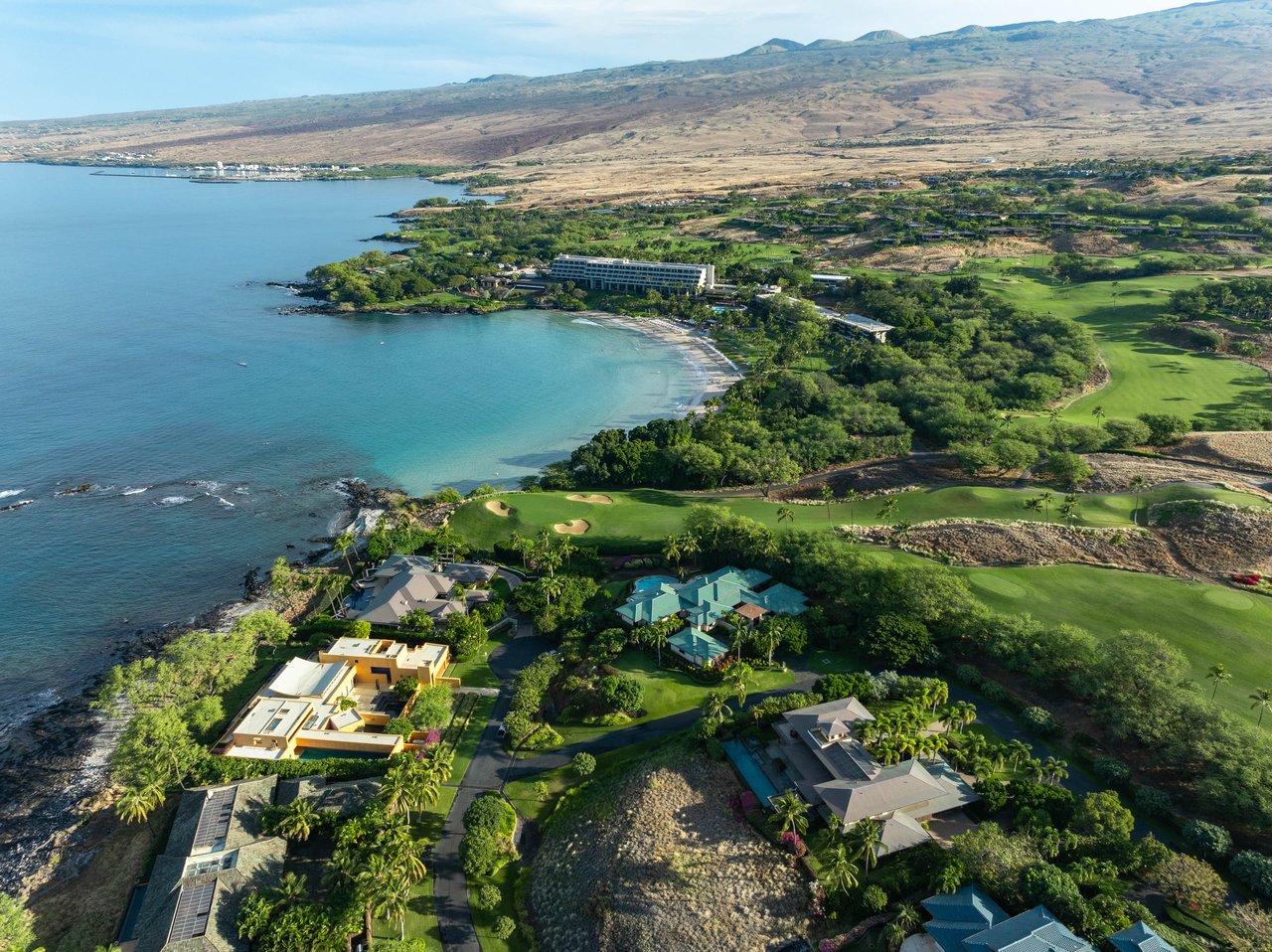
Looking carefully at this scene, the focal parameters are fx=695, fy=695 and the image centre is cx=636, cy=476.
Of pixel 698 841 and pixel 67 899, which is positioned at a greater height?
pixel 698 841

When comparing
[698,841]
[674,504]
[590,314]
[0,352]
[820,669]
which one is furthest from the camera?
[590,314]

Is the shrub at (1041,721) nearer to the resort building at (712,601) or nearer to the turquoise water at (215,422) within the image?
the resort building at (712,601)

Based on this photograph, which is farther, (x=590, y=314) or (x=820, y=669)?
(x=590, y=314)

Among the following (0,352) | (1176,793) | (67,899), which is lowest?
(67,899)

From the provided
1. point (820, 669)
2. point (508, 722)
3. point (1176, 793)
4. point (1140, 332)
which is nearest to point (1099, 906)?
point (1176, 793)

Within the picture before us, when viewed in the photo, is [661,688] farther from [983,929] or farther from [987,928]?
A: [987,928]

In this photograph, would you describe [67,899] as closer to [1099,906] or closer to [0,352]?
[1099,906]

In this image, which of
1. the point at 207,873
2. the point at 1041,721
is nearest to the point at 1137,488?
the point at 1041,721
